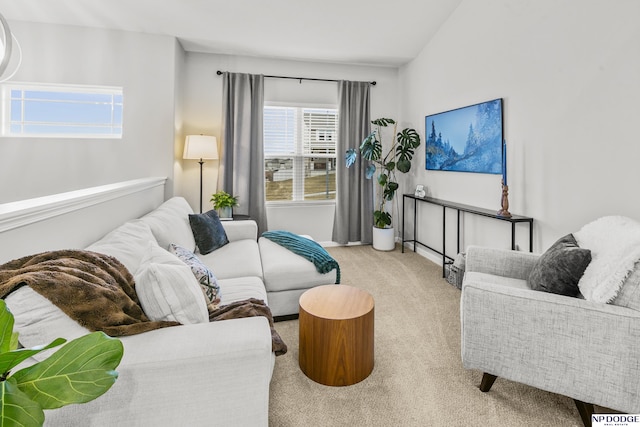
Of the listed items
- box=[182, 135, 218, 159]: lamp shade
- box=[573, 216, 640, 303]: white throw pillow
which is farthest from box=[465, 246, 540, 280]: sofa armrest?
box=[182, 135, 218, 159]: lamp shade

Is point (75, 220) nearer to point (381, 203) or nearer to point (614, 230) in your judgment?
point (614, 230)

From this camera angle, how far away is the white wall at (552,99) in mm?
2107

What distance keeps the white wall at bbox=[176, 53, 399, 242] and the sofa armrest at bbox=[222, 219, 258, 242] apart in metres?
1.25

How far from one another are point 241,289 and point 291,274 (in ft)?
1.53

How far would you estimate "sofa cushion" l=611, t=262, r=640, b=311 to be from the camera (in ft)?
4.60

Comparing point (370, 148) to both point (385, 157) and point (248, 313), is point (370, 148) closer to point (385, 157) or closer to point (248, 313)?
point (385, 157)

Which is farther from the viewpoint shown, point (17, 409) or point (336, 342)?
point (336, 342)

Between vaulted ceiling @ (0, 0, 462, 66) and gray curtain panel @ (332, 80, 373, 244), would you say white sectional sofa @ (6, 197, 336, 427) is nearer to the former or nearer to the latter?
vaulted ceiling @ (0, 0, 462, 66)

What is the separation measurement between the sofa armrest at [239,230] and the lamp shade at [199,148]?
0.99 m

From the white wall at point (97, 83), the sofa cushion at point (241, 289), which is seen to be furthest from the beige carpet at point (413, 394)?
the white wall at point (97, 83)

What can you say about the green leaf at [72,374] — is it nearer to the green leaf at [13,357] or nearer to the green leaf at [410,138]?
the green leaf at [13,357]

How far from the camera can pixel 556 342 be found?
4.78 ft

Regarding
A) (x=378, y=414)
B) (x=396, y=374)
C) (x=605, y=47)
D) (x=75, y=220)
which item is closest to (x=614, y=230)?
(x=605, y=47)

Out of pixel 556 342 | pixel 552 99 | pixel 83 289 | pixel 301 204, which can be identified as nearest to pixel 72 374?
pixel 83 289
